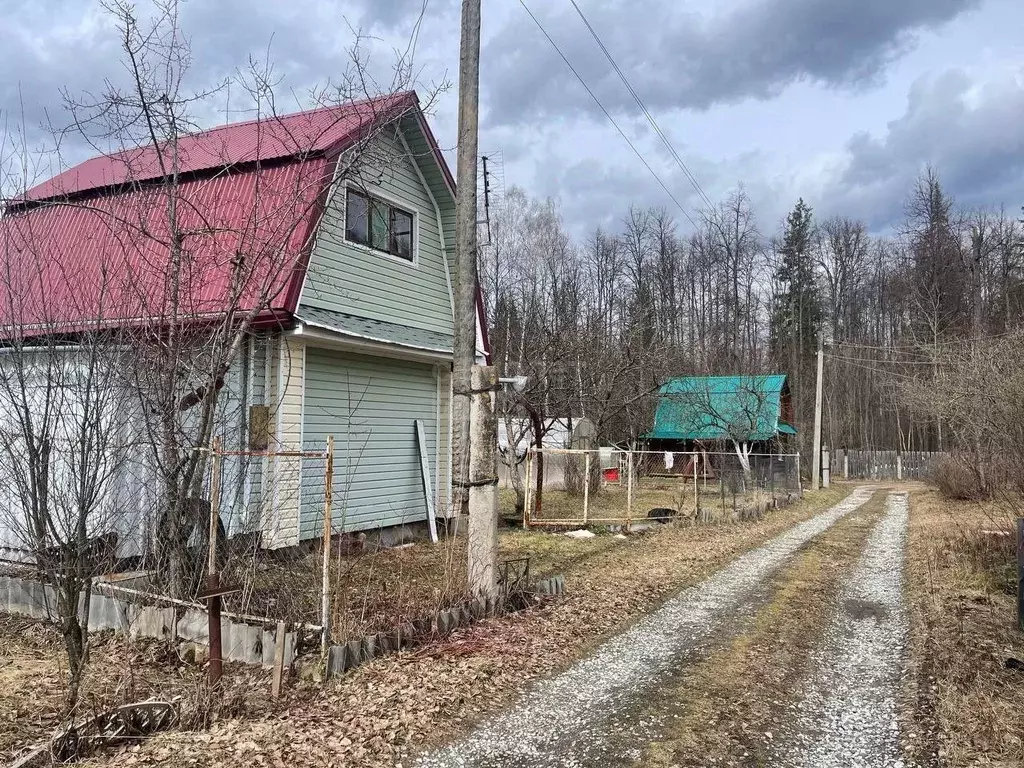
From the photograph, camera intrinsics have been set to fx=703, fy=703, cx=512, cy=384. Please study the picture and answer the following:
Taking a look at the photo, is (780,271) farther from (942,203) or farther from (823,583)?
(823,583)

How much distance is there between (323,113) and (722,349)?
2792 cm

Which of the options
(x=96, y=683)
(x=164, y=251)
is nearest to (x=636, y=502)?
(x=164, y=251)

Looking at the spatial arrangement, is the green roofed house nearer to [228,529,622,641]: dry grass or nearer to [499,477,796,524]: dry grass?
[499,477,796,524]: dry grass

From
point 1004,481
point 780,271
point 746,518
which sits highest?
point 780,271

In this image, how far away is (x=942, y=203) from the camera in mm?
39562

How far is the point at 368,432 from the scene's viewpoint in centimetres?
1055

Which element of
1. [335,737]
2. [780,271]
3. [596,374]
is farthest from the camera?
[780,271]

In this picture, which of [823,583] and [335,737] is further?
[823,583]

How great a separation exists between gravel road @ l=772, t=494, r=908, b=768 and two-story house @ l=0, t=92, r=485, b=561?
4410 millimetres

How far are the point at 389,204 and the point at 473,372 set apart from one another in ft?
15.8

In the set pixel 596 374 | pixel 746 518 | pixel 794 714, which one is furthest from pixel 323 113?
pixel 596 374

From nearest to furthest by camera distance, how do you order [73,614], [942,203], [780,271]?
[73,614], [942,203], [780,271]

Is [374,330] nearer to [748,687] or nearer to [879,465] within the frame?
[748,687]

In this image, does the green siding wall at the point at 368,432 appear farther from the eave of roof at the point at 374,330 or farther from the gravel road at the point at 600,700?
the gravel road at the point at 600,700
